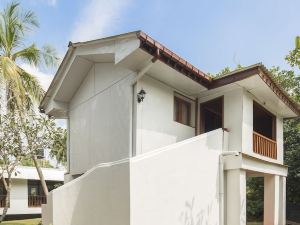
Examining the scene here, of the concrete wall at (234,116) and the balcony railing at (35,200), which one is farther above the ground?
the concrete wall at (234,116)

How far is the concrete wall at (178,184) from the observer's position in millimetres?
7430

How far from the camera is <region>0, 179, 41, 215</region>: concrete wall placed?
27.3 m

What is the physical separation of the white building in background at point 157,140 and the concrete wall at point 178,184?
3cm

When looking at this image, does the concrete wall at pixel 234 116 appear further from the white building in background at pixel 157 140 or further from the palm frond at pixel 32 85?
the palm frond at pixel 32 85

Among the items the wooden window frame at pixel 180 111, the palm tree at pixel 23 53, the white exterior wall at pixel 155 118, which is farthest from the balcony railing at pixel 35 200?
the white exterior wall at pixel 155 118

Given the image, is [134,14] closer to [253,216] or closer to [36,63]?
[36,63]

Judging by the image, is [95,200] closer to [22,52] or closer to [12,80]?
[12,80]

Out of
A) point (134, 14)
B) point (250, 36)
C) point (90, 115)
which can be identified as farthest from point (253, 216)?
point (134, 14)

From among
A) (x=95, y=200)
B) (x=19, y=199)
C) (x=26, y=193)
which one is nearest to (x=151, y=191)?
(x=95, y=200)

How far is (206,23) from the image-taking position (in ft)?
41.8

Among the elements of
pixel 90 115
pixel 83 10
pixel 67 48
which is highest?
pixel 83 10

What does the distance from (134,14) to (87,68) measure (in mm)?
3648

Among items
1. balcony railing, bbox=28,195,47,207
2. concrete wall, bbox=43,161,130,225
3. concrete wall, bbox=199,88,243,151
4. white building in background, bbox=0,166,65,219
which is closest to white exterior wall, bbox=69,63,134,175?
concrete wall, bbox=43,161,130,225

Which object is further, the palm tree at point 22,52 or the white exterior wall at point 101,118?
the palm tree at point 22,52
